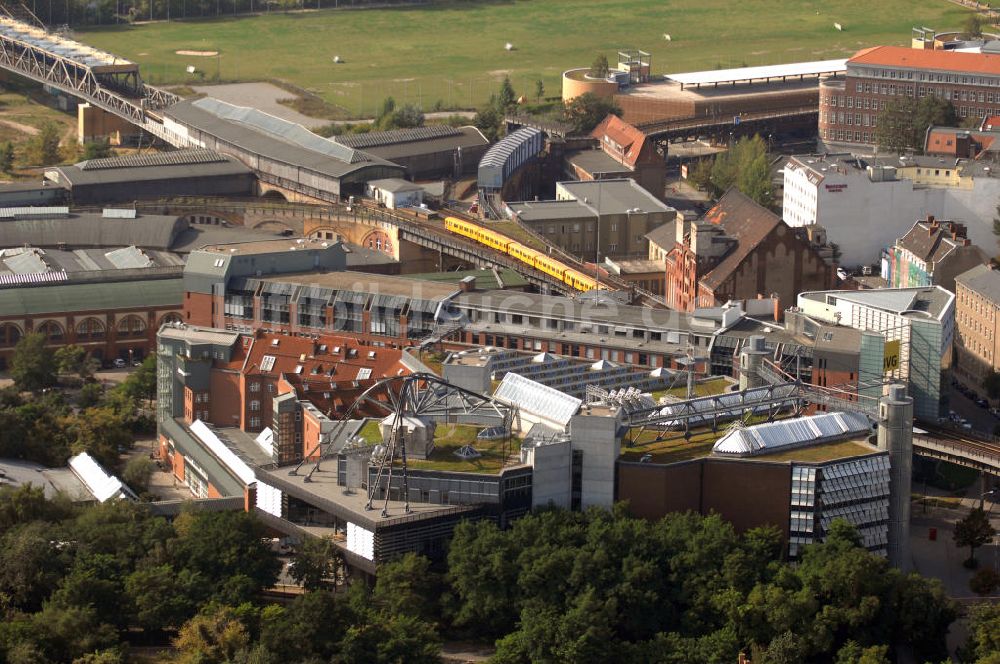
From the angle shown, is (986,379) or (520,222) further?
(520,222)

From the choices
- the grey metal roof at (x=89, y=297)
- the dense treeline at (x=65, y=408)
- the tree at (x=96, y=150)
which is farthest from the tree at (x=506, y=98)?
the dense treeline at (x=65, y=408)

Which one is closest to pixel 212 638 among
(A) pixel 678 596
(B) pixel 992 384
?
(A) pixel 678 596

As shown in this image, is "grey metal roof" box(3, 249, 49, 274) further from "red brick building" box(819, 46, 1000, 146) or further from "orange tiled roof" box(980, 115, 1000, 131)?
"orange tiled roof" box(980, 115, 1000, 131)

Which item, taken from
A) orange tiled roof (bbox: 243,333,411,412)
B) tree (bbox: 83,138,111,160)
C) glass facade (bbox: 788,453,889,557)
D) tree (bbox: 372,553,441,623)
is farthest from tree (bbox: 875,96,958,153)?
tree (bbox: 372,553,441,623)

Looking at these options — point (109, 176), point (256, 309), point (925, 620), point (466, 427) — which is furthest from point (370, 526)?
point (109, 176)

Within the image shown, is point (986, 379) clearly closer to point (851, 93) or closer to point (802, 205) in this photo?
point (802, 205)

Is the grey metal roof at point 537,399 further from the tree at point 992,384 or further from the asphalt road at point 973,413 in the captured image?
the tree at point 992,384
